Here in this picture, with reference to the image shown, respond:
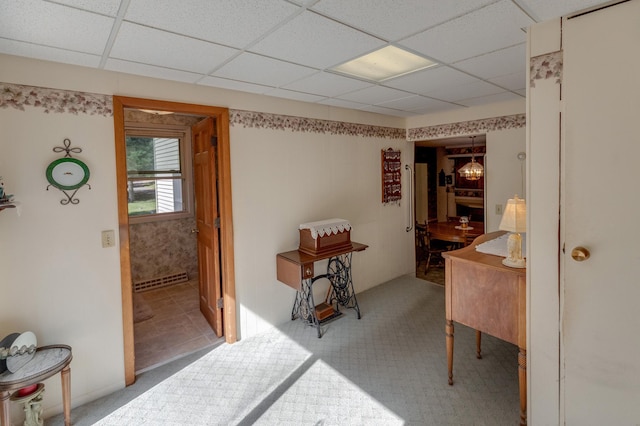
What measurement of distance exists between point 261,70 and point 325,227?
1.59 m

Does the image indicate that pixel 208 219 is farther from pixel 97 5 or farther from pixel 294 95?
pixel 97 5

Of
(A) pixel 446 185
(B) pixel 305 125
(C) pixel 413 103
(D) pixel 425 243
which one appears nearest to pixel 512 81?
(C) pixel 413 103

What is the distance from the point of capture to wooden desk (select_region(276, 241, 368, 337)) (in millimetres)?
3172

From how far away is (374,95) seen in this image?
3.34 metres

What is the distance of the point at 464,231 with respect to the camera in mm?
4922

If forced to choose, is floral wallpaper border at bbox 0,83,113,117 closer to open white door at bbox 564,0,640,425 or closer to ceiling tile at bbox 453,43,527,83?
ceiling tile at bbox 453,43,527,83

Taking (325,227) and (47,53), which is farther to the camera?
(325,227)

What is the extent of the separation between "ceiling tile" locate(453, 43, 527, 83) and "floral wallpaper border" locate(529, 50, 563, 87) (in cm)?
42

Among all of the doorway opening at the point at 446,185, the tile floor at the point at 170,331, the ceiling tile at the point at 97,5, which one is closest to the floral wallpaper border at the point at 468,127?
the doorway opening at the point at 446,185

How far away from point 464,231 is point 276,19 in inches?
166

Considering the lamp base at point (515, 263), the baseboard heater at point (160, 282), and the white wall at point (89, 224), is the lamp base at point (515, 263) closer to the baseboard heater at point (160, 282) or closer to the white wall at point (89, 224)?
the white wall at point (89, 224)

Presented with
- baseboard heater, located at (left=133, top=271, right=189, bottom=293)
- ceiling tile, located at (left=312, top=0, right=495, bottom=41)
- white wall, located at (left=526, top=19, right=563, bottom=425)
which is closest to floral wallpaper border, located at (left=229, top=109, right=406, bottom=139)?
ceiling tile, located at (left=312, top=0, right=495, bottom=41)

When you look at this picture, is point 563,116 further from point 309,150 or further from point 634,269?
point 309,150

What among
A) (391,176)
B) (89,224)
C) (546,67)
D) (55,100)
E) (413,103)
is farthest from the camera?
(391,176)
